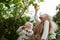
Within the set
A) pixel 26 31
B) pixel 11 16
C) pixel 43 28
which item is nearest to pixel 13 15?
pixel 11 16

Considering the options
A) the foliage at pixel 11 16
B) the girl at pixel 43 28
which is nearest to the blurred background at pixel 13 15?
the foliage at pixel 11 16

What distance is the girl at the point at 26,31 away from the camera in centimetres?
240

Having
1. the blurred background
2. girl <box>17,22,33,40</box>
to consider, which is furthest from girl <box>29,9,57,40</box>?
the blurred background

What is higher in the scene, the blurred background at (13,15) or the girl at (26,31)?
the blurred background at (13,15)

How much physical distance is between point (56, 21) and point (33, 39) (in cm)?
43

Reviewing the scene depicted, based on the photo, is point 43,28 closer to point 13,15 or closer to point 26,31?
A: point 26,31

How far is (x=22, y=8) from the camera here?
2439 mm

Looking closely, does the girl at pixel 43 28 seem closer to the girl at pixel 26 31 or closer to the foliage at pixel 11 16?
the girl at pixel 26 31

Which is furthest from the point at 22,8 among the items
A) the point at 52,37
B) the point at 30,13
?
the point at 52,37

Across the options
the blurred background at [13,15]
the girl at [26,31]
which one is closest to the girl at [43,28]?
the girl at [26,31]

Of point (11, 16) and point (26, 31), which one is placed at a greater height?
point (11, 16)

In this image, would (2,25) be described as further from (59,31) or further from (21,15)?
(59,31)

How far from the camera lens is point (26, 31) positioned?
241cm

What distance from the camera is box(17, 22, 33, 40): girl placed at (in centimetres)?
240
